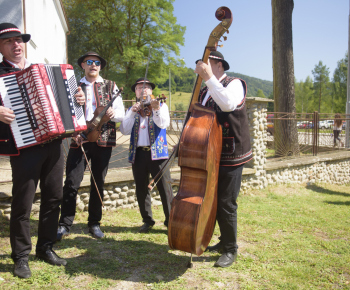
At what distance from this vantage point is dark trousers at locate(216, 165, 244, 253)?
305 cm

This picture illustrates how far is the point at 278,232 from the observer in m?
4.29

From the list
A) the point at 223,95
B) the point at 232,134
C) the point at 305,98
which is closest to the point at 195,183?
the point at 232,134

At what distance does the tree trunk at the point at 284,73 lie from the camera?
8891mm

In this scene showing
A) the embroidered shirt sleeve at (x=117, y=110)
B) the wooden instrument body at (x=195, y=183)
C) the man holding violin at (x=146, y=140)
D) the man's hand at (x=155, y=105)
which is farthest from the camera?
the man holding violin at (x=146, y=140)

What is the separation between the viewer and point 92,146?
3.67 m

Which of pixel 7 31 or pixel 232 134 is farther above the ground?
pixel 7 31

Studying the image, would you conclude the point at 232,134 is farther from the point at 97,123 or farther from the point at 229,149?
the point at 97,123

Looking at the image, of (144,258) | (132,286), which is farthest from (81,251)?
(132,286)

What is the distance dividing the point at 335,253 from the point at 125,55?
1801cm

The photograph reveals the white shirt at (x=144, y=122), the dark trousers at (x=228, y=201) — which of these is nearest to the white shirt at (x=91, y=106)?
the white shirt at (x=144, y=122)

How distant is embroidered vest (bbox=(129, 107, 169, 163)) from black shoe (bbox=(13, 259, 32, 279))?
5.50ft

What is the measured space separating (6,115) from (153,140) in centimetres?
177

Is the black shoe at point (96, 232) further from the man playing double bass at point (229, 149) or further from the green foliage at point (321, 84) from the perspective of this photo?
the green foliage at point (321, 84)

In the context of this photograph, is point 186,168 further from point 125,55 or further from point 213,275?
point 125,55
